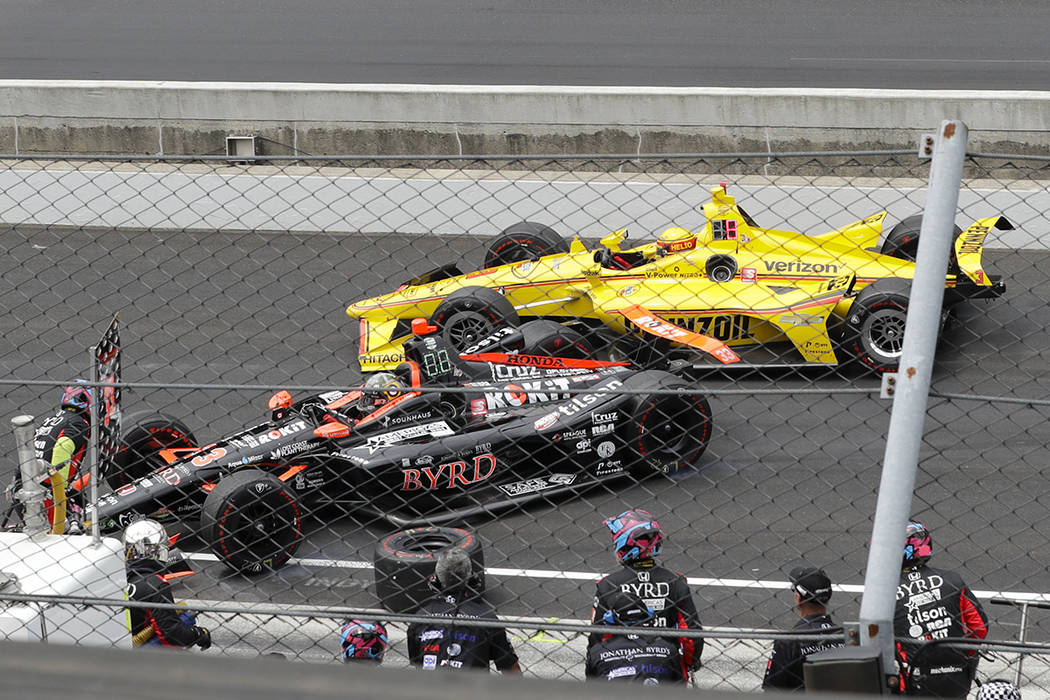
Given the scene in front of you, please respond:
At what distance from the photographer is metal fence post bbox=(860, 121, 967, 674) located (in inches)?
107

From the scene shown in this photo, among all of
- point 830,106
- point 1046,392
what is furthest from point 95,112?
point 1046,392

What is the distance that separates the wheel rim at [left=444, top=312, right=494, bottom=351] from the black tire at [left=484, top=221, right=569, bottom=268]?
3.53 feet

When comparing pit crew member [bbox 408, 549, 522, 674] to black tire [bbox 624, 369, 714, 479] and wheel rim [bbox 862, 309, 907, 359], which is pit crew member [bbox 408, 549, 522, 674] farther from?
wheel rim [bbox 862, 309, 907, 359]

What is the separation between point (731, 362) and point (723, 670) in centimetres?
324

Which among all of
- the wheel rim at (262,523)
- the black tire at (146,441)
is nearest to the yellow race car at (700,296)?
the black tire at (146,441)

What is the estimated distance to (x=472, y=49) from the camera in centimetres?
2058

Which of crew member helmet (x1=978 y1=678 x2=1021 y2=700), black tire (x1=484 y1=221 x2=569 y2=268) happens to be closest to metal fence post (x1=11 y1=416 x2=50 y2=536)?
crew member helmet (x1=978 y1=678 x2=1021 y2=700)

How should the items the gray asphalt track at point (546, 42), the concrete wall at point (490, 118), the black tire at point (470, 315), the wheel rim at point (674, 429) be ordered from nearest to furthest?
the wheel rim at point (674, 429) → the black tire at point (470, 315) → the concrete wall at point (490, 118) → the gray asphalt track at point (546, 42)

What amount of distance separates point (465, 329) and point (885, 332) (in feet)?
9.93

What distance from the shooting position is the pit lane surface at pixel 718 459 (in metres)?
7.23

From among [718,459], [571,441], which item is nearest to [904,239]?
[718,459]

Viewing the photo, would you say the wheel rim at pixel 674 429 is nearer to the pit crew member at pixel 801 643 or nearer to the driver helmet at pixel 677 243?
the driver helmet at pixel 677 243

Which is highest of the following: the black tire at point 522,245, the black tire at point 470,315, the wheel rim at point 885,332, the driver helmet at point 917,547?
the black tire at point 522,245

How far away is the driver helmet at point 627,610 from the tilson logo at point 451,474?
267 centimetres
